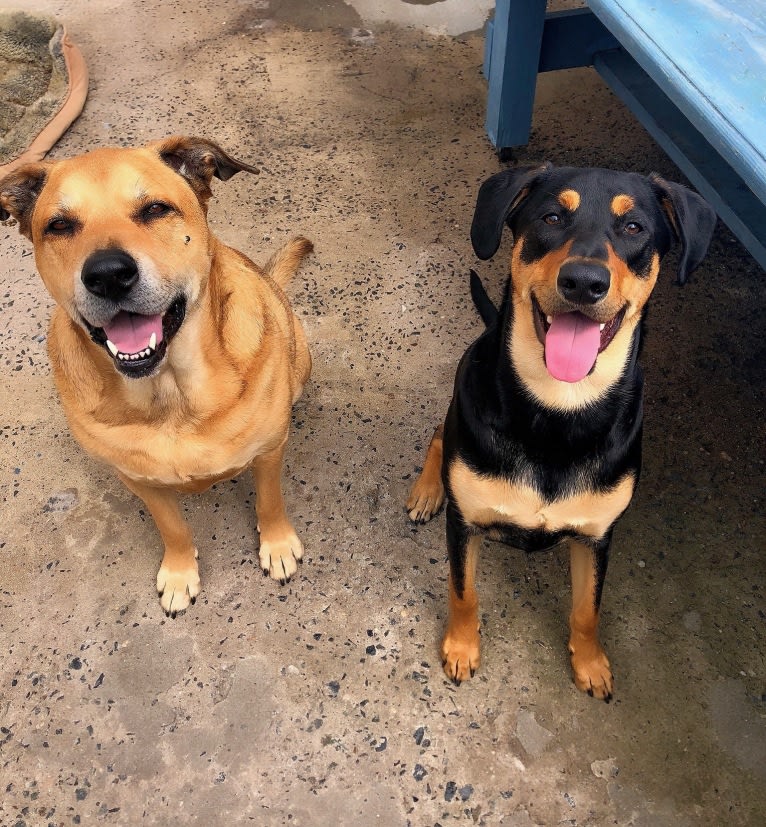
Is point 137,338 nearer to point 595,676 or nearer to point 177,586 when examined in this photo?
point 177,586

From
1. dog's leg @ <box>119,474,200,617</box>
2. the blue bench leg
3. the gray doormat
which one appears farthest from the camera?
the gray doormat

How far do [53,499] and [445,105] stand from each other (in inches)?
128

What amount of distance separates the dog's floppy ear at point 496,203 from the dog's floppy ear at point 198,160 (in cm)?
67

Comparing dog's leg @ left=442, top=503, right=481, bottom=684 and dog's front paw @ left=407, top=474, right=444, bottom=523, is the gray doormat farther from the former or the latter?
dog's leg @ left=442, top=503, right=481, bottom=684

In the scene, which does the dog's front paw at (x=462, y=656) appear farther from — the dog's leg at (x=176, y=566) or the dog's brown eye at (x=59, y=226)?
the dog's brown eye at (x=59, y=226)

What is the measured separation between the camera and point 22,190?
1.92 metres

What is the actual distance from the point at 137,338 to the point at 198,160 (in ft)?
1.95

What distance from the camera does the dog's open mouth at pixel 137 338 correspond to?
180 cm

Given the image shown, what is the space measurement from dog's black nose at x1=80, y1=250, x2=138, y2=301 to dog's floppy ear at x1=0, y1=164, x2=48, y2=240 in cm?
41

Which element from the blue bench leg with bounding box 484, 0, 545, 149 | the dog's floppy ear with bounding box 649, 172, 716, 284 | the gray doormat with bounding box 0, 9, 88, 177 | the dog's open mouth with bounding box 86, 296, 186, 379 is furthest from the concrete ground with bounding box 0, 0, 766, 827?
the dog's floppy ear with bounding box 649, 172, 716, 284

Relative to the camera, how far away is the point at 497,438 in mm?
1837

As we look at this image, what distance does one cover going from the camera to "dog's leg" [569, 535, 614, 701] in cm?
199

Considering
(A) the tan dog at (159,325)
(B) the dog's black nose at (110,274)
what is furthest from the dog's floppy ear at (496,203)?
(B) the dog's black nose at (110,274)

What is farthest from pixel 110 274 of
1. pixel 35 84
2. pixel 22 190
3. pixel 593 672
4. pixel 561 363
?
pixel 35 84
